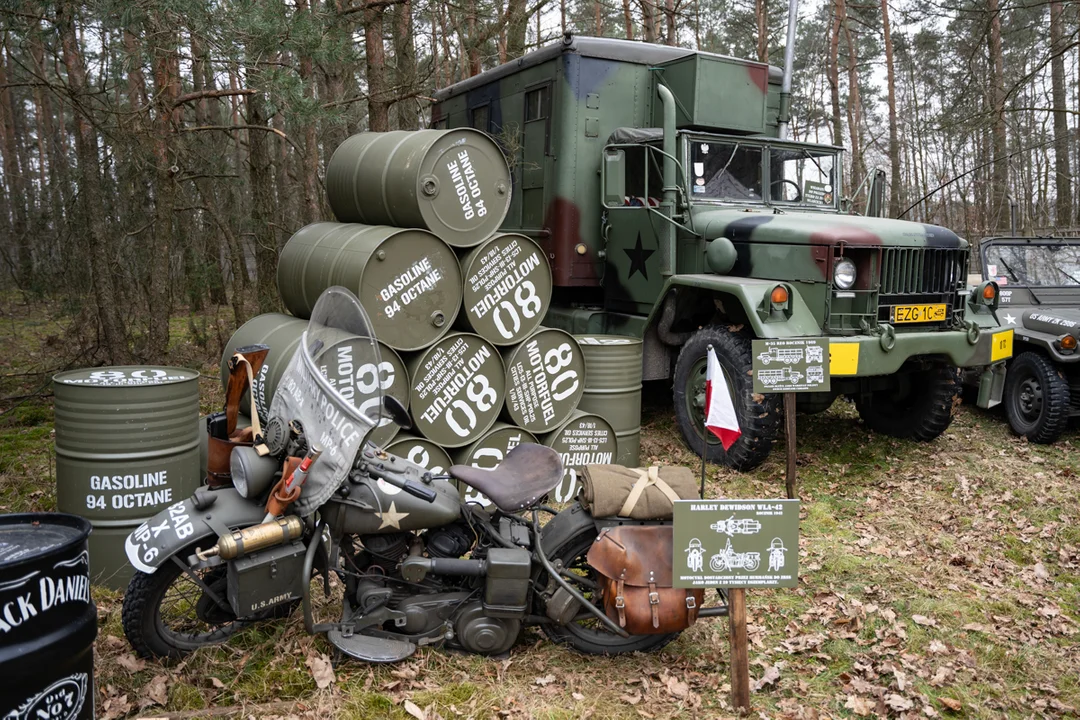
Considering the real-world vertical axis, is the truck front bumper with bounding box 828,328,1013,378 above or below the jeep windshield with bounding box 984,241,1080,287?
below

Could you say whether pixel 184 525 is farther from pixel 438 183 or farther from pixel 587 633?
pixel 438 183

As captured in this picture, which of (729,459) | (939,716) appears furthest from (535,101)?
(939,716)

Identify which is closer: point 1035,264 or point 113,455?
point 113,455

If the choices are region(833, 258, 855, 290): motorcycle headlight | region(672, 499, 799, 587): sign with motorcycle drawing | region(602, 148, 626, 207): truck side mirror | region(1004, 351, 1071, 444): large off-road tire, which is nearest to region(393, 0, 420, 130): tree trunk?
region(602, 148, 626, 207): truck side mirror

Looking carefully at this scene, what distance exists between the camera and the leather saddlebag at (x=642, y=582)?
3.28m

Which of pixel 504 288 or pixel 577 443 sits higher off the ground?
pixel 504 288

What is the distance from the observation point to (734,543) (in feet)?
10.3

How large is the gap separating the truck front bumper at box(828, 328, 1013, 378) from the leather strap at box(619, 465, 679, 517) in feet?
7.58

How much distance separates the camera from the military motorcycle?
10.2ft

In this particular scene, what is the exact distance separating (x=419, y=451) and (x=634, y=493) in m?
1.94

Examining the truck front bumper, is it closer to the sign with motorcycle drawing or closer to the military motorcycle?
the sign with motorcycle drawing

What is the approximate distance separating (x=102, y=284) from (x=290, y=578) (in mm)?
5178

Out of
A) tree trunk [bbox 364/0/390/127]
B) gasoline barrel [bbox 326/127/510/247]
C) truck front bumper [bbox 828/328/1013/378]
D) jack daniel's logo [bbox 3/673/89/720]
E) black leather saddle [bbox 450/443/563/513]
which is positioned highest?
tree trunk [bbox 364/0/390/127]

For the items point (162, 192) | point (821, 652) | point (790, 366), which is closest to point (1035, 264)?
point (790, 366)
